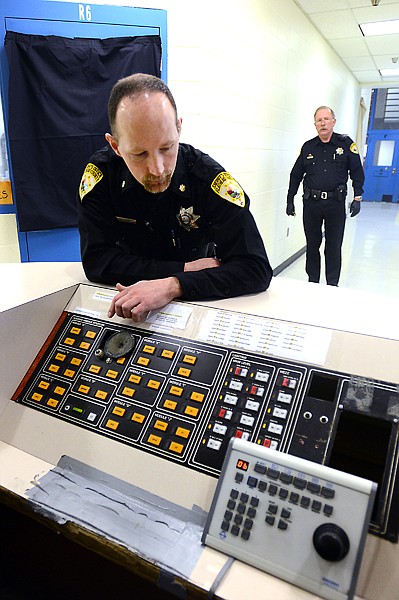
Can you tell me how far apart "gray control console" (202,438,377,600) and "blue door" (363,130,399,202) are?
37.6 feet

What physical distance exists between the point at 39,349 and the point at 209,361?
0.40 metres

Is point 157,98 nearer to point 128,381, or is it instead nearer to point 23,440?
point 128,381

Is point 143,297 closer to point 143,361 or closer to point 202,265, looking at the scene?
point 143,361

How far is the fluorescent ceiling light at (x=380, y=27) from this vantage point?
14.6 feet

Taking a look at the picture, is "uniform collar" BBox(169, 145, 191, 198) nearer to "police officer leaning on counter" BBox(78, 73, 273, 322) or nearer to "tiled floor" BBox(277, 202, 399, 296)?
"police officer leaning on counter" BBox(78, 73, 273, 322)

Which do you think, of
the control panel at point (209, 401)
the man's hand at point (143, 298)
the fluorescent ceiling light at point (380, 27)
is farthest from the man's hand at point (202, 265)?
the fluorescent ceiling light at point (380, 27)

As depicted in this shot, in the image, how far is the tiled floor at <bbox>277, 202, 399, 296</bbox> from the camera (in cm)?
414

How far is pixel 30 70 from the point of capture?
2057mm

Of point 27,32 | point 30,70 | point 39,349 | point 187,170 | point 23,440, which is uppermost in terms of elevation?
point 27,32

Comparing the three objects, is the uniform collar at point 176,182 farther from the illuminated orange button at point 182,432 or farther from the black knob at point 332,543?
the black knob at point 332,543

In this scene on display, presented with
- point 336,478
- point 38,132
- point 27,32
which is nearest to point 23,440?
point 336,478

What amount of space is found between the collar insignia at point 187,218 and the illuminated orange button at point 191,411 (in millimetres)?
656

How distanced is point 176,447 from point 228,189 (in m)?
0.71

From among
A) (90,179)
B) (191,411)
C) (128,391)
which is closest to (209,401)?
(191,411)
